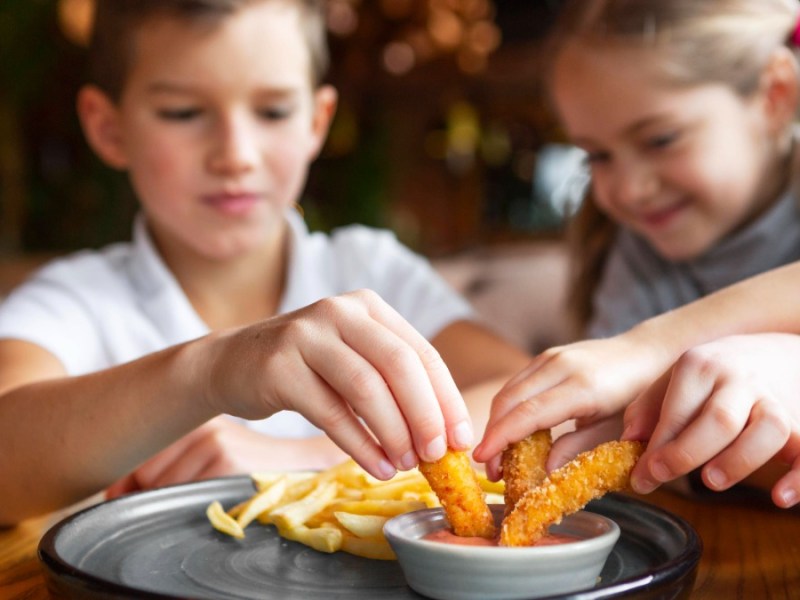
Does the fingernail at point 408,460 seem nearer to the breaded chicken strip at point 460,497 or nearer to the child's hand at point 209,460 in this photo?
the breaded chicken strip at point 460,497

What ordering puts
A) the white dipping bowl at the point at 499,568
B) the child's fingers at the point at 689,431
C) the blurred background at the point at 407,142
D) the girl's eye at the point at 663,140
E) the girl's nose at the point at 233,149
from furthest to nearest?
the blurred background at the point at 407,142, the girl's eye at the point at 663,140, the girl's nose at the point at 233,149, the child's fingers at the point at 689,431, the white dipping bowl at the point at 499,568

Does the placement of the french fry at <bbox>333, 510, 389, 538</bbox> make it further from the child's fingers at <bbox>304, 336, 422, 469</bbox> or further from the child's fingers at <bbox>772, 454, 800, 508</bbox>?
the child's fingers at <bbox>772, 454, 800, 508</bbox>

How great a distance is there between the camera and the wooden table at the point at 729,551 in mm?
871

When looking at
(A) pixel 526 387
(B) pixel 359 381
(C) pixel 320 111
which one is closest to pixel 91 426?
(B) pixel 359 381

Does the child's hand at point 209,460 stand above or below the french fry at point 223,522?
below

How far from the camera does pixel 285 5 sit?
183 cm

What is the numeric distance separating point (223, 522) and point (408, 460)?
0.23m

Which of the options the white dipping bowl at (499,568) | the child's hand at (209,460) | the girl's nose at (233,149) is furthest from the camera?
the girl's nose at (233,149)

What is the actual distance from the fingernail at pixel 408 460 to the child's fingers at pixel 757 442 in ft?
0.91

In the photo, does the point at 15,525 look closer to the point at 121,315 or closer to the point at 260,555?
the point at 260,555

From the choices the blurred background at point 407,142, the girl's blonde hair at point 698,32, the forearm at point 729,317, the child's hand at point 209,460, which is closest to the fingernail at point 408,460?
the forearm at point 729,317

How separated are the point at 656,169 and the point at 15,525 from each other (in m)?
1.28

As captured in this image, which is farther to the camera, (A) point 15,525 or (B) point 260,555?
(A) point 15,525

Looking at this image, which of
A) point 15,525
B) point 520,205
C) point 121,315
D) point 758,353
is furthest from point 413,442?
point 520,205
